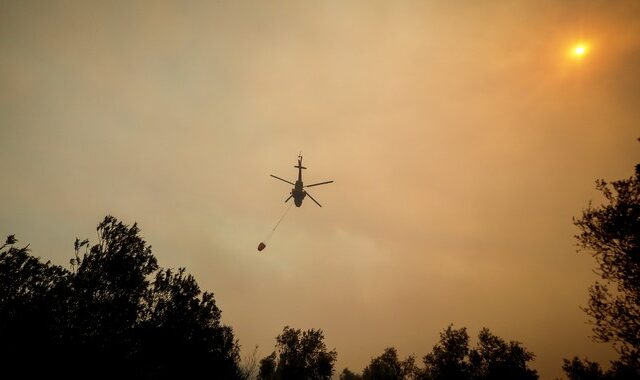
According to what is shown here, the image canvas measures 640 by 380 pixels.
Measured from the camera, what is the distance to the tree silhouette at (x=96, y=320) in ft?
47.9

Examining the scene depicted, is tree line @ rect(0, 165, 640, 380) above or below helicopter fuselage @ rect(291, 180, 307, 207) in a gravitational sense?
below

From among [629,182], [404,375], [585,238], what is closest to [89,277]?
[585,238]

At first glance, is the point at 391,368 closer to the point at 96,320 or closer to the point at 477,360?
the point at 477,360

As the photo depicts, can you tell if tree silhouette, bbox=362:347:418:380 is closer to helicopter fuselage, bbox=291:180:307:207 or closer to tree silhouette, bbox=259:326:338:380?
tree silhouette, bbox=259:326:338:380

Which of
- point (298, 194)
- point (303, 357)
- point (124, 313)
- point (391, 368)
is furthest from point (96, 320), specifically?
point (391, 368)

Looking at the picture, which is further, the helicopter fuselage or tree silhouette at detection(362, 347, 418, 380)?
tree silhouette at detection(362, 347, 418, 380)

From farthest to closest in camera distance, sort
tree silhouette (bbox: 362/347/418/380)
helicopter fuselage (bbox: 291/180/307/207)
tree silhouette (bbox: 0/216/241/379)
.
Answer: tree silhouette (bbox: 362/347/418/380) → helicopter fuselage (bbox: 291/180/307/207) → tree silhouette (bbox: 0/216/241/379)

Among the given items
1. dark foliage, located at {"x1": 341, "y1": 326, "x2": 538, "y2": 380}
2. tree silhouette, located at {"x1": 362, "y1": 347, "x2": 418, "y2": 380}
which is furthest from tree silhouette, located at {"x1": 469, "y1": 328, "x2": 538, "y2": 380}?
tree silhouette, located at {"x1": 362, "y1": 347, "x2": 418, "y2": 380}

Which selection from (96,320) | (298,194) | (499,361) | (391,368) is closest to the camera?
(96,320)

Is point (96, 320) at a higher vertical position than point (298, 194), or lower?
lower

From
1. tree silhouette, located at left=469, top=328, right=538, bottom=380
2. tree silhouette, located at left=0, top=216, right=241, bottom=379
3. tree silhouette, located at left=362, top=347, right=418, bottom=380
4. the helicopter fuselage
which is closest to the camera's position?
tree silhouette, located at left=0, top=216, right=241, bottom=379

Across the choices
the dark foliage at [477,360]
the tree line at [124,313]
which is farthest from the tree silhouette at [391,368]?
the tree line at [124,313]

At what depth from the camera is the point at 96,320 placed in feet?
55.4

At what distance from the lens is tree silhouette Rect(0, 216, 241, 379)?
47.9ft
